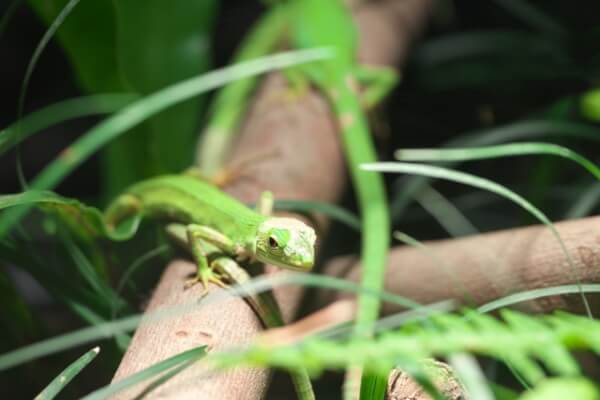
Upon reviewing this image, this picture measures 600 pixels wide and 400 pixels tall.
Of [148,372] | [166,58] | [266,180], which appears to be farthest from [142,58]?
[148,372]

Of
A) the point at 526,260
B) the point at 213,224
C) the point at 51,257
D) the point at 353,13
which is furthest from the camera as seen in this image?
the point at 353,13

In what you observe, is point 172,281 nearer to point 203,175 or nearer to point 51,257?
point 203,175

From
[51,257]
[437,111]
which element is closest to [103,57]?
[51,257]

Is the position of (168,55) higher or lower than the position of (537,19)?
lower

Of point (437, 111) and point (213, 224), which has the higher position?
point (437, 111)

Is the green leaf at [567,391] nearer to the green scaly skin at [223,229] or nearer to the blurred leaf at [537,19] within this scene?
the green scaly skin at [223,229]

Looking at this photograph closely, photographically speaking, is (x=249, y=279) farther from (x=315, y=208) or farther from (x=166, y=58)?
(x=166, y=58)

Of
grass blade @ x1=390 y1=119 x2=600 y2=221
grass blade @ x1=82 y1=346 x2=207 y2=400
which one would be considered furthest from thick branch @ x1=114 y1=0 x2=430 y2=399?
grass blade @ x1=390 y1=119 x2=600 y2=221

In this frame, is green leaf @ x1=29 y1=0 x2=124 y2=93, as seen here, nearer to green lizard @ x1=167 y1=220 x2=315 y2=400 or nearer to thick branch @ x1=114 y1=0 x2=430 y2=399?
thick branch @ x1=114 y1=0 x2=430 y2=399
